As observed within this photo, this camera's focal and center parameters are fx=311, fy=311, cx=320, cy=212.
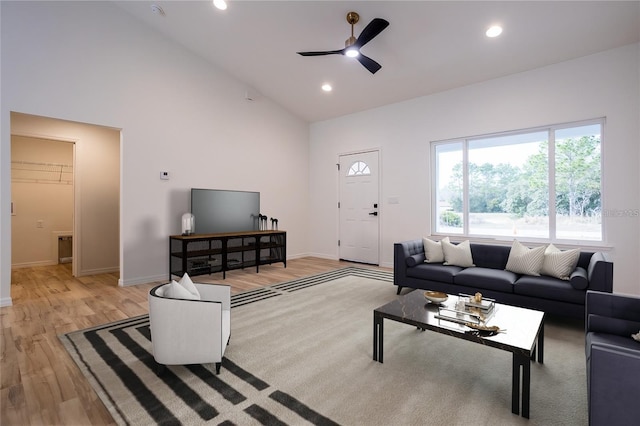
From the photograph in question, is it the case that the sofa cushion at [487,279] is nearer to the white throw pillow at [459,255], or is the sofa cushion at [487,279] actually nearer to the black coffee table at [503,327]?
the white throw pillow at [459,255]

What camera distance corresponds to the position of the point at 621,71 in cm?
388

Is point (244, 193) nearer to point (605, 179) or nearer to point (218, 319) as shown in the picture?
point (218, 319)

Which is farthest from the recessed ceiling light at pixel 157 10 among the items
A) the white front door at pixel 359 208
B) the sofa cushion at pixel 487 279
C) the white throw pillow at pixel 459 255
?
the sofa cushion at pixel 487 279

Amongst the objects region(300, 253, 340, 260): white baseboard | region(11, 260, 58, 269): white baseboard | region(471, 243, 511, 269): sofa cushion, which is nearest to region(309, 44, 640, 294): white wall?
region(300, 253, 340, 260): white baseboard

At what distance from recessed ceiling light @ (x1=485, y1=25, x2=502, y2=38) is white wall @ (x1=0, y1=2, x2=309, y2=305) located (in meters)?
4.12

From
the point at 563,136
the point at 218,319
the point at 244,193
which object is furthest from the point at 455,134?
the point at 218,319

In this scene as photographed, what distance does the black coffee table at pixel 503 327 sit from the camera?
1765 mm

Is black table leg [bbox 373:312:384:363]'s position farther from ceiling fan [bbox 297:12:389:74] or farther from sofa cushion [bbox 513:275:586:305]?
ceiling fan [bbox 297:12:389:74]

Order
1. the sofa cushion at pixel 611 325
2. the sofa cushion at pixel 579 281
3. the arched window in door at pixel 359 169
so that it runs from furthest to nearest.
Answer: the arched window in door at pixel 359 169 → the sofa cushion at pixel 579 281 → the sofa cushion at pixel 611 325

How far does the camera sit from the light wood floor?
1.79m

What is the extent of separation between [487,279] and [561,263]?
0.74 meters

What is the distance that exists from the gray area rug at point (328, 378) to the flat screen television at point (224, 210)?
2325 millimetres

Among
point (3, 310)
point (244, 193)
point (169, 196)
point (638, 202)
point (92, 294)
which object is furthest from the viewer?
point (244, 193)

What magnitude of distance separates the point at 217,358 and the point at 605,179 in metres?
4.97
